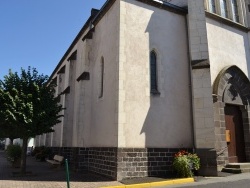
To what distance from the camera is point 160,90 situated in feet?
39.2

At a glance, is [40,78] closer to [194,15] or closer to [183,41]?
[183,41]

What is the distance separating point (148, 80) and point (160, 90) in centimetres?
76

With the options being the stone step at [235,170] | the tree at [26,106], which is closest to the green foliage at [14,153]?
the tree at [26,106]

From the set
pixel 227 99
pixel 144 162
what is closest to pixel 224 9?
pixel 227 99

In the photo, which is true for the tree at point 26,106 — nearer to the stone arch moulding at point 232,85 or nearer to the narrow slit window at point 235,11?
the stone arch moulding at point 232,85

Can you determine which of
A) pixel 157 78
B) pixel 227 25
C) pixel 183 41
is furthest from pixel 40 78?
pixel 227 25

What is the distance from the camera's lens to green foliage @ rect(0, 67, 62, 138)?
1173 cm

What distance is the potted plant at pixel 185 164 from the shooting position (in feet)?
34.1

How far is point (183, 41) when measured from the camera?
1330 centimetres

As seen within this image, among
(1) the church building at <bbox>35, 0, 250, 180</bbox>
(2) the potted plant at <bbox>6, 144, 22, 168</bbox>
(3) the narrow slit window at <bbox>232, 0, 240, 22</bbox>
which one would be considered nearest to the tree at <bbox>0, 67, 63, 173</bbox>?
(1) the church building at <bbox>35, 0, 250, 180</bbox>

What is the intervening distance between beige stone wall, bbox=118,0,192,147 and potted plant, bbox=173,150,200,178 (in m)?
0.98

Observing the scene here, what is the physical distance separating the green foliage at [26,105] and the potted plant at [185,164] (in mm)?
6211

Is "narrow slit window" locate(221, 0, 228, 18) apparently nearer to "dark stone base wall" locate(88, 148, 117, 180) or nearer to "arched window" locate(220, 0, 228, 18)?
"arched window" locate(220, 0, 228, 18)

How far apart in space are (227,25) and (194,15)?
2.94 m
